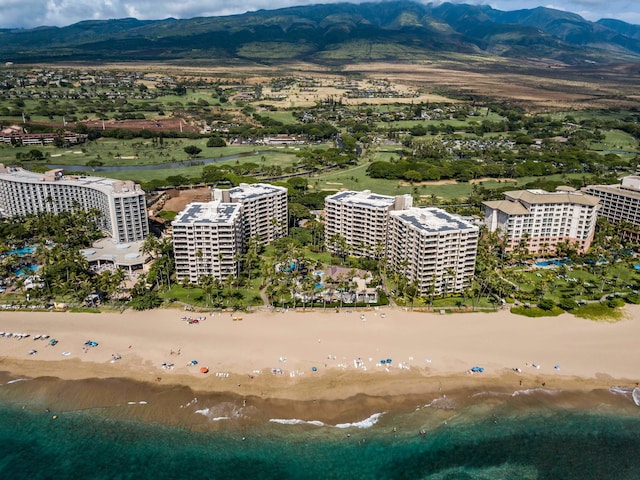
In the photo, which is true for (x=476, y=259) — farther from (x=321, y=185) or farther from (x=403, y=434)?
(x=321, y=185)

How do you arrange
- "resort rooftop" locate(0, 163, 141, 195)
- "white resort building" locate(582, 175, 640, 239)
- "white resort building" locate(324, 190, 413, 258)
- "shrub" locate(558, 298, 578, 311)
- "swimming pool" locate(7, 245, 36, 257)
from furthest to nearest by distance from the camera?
"white resort building" locate(582, 175, 640, 239), "resort rooftop" locate(0, 163, 141, 195), "swimming pool" locate(7, 245, 36, 257), "white resort building" locate(324, 190, 413, 258), "shrub" locate(558, 298, 578, 311)

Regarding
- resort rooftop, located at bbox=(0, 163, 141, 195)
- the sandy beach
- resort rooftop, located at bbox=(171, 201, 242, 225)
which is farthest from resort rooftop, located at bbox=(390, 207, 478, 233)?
resort rooftop, located at bbox=(0, 163, 141, 195)

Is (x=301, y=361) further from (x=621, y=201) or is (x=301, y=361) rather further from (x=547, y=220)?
(x=621, y=201)

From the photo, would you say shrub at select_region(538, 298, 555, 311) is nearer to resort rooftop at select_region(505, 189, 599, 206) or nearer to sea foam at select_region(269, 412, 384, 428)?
resort rooftop at select_region(505, 189, 599, 206)

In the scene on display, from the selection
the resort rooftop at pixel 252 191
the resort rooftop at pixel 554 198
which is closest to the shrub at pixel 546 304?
the resort rooftop at pixel 554 198

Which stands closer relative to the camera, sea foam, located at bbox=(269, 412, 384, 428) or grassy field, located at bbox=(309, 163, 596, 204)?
sea foam, located at bbox=(269, 412, 384, 428)

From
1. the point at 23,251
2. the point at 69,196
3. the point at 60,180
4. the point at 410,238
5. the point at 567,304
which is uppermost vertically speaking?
the point at 60,180

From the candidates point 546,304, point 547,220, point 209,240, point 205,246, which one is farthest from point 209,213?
point 547,220

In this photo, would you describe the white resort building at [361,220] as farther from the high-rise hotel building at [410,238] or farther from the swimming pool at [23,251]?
the swimming pool at [23,251]
